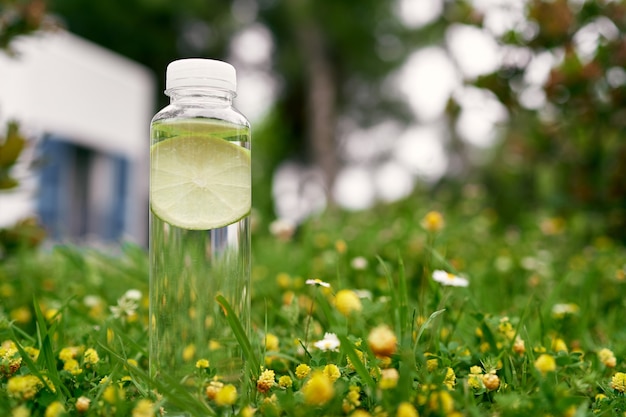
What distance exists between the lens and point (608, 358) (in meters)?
1.46

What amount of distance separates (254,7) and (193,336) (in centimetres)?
1623

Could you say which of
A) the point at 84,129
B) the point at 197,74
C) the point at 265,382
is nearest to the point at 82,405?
the point at 265,382

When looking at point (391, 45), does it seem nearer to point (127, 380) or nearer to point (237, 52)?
point (237, 52)

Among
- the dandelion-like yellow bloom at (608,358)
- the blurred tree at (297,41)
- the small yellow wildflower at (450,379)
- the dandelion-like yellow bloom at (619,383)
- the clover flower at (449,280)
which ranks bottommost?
the dandelion-like yellow bloom at (608,358)

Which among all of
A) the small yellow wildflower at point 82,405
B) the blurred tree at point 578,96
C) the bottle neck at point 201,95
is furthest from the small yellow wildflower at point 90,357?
the blurred tree at point 578,96

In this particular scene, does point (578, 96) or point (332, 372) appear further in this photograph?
point (578, 96)

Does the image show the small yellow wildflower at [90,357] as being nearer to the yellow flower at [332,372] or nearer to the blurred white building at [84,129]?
the yellow flower at [332,372]

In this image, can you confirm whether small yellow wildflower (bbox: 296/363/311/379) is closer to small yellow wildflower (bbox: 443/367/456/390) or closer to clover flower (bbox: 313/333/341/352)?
clover flower (bbox: 313/333/341/352)

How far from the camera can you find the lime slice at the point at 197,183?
1295mm

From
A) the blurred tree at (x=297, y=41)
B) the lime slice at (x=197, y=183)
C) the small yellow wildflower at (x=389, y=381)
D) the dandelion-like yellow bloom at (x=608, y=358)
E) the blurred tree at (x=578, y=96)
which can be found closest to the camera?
the small yellow wildflower at (x=389, y=381)

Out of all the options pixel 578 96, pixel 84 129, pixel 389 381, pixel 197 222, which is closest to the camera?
pixel 389 381

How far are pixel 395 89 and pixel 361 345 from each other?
17238 mm

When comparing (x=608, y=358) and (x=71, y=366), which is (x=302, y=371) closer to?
Result: (x=71, y=366)

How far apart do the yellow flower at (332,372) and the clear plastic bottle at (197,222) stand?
24 centimetres
